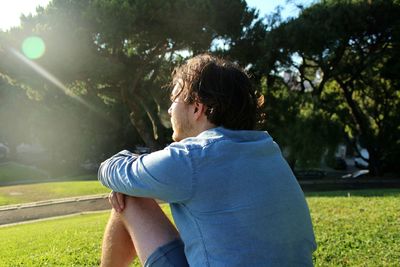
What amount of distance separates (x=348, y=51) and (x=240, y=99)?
22997 millimetres

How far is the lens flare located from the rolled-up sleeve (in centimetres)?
1587

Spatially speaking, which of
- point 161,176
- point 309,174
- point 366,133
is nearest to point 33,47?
point 309,174

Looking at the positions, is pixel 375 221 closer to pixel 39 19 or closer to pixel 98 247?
pixel 98 247

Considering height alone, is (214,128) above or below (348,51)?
below

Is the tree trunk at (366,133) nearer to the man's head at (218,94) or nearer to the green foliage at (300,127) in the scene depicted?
the green foliage at (300,127)

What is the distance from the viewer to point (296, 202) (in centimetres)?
168

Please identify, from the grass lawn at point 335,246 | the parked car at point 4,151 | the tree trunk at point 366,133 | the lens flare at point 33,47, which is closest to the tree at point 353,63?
the tree trunk at point 366,133

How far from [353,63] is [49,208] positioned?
55.0 feet

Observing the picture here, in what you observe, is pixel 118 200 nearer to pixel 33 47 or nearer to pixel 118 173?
pixel 118 173

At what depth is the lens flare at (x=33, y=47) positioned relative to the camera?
16.5 meters

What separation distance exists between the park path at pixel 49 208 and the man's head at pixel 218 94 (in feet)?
38.6

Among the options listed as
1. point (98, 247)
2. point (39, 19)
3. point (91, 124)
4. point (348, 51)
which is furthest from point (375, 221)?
point (91, 124)

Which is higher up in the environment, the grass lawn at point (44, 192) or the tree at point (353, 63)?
the tree at point (353, 63)

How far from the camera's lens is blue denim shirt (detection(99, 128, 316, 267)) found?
5.08ft
